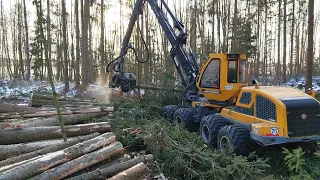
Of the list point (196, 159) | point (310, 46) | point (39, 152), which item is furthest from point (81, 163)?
point (310, 46)

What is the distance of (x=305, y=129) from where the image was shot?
602cm

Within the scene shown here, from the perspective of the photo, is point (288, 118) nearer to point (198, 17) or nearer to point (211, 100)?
point (211, 100)

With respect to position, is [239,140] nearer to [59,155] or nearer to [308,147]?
[308,147]

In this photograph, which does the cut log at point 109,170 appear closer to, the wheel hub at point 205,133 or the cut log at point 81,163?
the cut log at point 81,163

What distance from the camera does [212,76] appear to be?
8.35 metres

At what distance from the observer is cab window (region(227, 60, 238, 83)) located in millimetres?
7898

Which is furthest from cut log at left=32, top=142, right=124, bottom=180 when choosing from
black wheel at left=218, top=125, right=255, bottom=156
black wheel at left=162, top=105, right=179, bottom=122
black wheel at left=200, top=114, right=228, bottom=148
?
black wheel at left=162, top=105, right=179, bottom=122

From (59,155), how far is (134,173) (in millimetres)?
1092

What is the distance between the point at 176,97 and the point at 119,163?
287 inches

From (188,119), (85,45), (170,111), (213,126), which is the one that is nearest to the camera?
(213,126)

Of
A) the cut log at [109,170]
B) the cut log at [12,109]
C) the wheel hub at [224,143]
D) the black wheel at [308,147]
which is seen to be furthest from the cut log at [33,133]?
the black wheel at [308,147]

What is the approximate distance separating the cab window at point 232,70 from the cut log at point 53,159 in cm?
398

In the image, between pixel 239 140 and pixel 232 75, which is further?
pixel 232 75

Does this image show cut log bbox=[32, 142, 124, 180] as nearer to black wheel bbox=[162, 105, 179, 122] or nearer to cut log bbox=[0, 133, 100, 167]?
cut log bbox=[0, 133, 100, 167]
